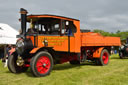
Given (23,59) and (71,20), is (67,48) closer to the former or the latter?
(71,20)

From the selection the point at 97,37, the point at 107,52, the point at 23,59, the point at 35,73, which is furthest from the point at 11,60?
the point at 107,52

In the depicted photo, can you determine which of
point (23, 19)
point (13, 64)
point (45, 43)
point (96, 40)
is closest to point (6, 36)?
point (13, 64)

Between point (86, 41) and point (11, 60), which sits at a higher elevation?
point (86, 41)

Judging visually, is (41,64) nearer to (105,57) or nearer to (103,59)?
(103,59)

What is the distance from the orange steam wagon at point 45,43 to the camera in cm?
544

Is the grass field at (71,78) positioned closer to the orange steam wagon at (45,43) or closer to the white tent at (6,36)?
the orange steam wagon at (45,43)

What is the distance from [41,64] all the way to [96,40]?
12.0 feet

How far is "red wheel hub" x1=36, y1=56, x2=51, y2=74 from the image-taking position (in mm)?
5277

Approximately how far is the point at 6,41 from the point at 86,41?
8818mm

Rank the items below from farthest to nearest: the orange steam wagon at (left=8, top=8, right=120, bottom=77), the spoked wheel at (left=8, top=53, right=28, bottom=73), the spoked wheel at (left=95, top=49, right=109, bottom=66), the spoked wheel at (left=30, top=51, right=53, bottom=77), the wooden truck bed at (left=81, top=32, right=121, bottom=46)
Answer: the spoked wheel at (left=95, top=49, right=109, bottom=66), the wooden truck bed at (left=81, top=32, right=121, bottom=46), the spoked wheel at (left=8, top=53, right=28, bottom=73), the orange steam wagon at (left=8, top=8, right=120, bottom=77), the spoked wheel at (left=30, top=51, right=53, bottom=77)

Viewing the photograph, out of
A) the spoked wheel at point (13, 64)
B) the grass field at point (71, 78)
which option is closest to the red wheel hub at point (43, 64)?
the grass field at point (71, 78)

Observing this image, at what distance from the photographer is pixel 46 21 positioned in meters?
6.36

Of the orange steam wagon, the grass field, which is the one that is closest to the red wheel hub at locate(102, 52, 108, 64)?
the orange steam wagon

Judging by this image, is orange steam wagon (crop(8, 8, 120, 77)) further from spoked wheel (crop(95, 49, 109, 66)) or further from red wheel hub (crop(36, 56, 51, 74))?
spoked wheel (crop(95, 49, 109, 66))
